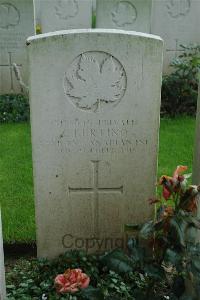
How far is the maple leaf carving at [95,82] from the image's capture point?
293 centimetres

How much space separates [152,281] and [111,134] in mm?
1005

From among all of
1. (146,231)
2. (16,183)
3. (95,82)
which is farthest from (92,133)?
(16,183)

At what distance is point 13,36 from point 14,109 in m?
1.23

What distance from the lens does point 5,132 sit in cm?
588

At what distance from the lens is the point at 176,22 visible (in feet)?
24.3

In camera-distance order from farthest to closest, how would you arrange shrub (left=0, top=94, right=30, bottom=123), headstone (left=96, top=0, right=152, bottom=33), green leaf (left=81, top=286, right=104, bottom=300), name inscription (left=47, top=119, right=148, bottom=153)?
headstone (left=96, top=0, right=152, bottom=33) < shrub (left=0, top=94, right=30, bottom=123) < name inscription (left=47, top=119, right=148, bottom=153) < green leaf (left=81, top=286, right=104, bottom=300)

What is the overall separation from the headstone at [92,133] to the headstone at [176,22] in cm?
468

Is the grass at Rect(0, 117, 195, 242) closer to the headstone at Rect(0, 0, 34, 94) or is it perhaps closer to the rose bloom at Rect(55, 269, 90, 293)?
the headstone at Rect(0, 0, 34, 94)

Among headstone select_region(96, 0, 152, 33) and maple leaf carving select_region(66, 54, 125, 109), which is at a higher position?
headstone select_region(96, 0, 152, 33)

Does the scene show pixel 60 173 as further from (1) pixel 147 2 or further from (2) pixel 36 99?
(1) pixel 147 2

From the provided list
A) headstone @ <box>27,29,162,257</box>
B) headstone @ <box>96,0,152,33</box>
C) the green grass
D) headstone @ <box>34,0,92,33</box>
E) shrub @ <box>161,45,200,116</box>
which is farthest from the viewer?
headstone @ <box>34,0,92,33</box>

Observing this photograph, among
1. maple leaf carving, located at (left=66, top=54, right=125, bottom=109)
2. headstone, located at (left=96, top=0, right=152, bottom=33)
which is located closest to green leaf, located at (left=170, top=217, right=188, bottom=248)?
maple leaf carving, located at (left=66, top=54, right=125, bottom=109)

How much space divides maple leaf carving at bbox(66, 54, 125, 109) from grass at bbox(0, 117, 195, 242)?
128 centimetres

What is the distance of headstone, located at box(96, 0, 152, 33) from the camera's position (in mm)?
7090
